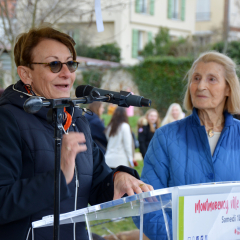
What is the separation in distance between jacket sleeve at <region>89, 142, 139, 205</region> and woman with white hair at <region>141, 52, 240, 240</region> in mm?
367

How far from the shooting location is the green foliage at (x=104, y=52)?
22.6m

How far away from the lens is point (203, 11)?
3331 centimetres

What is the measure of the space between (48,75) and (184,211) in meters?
1.01

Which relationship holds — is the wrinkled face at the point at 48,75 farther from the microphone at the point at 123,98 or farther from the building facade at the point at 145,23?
the building facade at the point at 145,23

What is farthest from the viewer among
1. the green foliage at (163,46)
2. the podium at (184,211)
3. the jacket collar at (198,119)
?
the green foliage at (163,46)

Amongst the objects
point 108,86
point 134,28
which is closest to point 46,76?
point 108,86

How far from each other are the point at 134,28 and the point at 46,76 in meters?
24.7

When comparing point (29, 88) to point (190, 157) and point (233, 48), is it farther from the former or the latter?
point (233, 48)

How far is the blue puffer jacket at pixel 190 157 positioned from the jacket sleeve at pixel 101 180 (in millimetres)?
A: 367

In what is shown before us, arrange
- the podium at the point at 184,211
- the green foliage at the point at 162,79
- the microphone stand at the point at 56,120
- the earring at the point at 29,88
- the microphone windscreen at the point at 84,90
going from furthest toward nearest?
the green foliage at the point at 162,79
the earring at the point at 29,88
the microphone windscreen at the point at 84,90
the podium at the point at 184,211
the microphone stand at the point at 56,120

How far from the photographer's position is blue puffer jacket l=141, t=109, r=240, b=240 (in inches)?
87.6

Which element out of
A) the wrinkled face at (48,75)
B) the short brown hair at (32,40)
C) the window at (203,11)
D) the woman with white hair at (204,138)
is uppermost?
the window at (203,11)

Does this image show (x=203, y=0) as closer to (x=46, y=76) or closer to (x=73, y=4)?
(x=73, y=4)

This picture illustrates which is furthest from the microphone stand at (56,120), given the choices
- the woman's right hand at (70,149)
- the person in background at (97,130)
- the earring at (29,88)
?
the person in background at (97,130)
